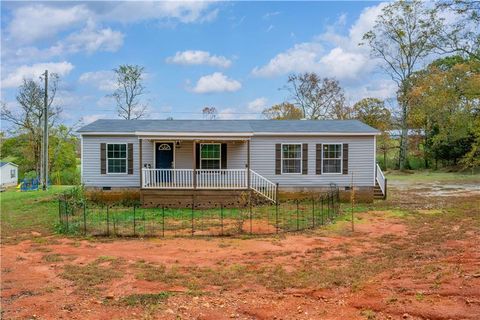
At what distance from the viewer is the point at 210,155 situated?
18.8m

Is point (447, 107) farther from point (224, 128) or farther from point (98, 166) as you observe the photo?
point (98, 166)

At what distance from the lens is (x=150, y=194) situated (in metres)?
17.0

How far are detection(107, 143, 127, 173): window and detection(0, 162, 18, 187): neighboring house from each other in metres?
26.6

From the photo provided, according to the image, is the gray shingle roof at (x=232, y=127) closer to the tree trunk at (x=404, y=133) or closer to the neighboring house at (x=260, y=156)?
the neighboring house at (x=260, y=156)

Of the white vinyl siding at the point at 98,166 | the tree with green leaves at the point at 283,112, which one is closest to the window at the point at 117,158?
the white vinyl siding at the point at 98,166

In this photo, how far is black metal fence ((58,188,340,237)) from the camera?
12125 mm

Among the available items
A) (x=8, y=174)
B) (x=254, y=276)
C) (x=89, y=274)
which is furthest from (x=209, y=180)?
(x=8, y=174)

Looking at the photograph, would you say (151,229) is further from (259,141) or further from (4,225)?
(259,141)

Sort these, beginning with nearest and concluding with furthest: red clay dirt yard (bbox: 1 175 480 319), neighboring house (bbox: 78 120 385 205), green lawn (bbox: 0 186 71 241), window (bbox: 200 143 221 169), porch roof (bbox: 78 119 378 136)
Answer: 1. red clay dirt yard (bbox: 1 175 480 319)
2. green lawn (bbox: 0 186 71 241)
3. porch roof (bbox: 78 119 378 136)
4. neighboring house (bbox: 78 120 385 205)
5. window (bbox: 200 143 221 169)

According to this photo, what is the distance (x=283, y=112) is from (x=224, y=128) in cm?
2873

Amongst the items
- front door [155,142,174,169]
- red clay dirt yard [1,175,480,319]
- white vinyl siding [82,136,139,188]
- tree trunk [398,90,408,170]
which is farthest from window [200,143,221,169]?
tree trunk [398,90,408,170]

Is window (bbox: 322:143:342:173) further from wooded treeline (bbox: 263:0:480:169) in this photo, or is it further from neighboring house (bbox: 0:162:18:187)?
neighboring house (bbox: 0:162:18:187)

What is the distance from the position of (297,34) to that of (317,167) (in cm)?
792

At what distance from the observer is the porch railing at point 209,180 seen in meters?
17.3
